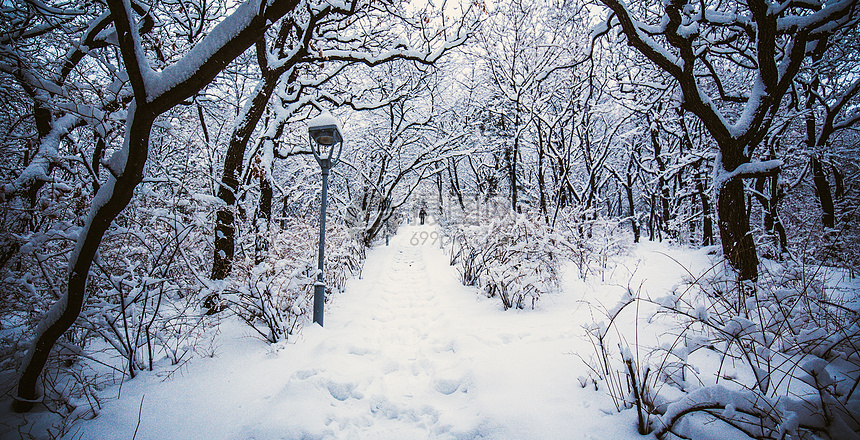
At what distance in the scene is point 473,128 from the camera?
1353cm

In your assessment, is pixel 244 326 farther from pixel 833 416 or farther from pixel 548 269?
pixel 833 416

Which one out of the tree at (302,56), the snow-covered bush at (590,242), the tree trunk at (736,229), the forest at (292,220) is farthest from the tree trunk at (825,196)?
the tree at (302,56)

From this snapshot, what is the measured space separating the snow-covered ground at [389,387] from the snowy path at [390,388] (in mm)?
10

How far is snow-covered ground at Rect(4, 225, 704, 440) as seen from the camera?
6.31 feet

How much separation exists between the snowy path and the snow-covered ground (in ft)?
0.03

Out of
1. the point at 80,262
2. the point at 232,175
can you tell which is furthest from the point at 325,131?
the point at 80,262

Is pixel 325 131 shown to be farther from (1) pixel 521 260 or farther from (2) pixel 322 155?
(1) pixel 521 260

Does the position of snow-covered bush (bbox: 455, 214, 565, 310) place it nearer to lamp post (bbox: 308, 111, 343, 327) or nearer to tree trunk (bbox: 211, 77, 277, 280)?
lamp post (bbox: 308, 111, 343, 327)

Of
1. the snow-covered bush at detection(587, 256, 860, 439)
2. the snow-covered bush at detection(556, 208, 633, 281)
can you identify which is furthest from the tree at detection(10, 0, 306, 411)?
the snow-covered bush at detection(556, 208, 633, 281)

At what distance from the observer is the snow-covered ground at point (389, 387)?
75.7 inches

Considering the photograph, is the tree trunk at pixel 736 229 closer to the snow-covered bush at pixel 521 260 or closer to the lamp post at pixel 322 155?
the snow-covered bush at pixel 521 260

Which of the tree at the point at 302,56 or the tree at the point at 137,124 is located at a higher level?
the tree at the point at 302,56

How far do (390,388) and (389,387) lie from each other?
2 cm

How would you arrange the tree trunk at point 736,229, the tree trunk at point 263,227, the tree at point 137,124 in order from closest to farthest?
1. the tree at point 137,124
2. the tree trunk at point 736,229
3. the tree trunk at point 263,227
